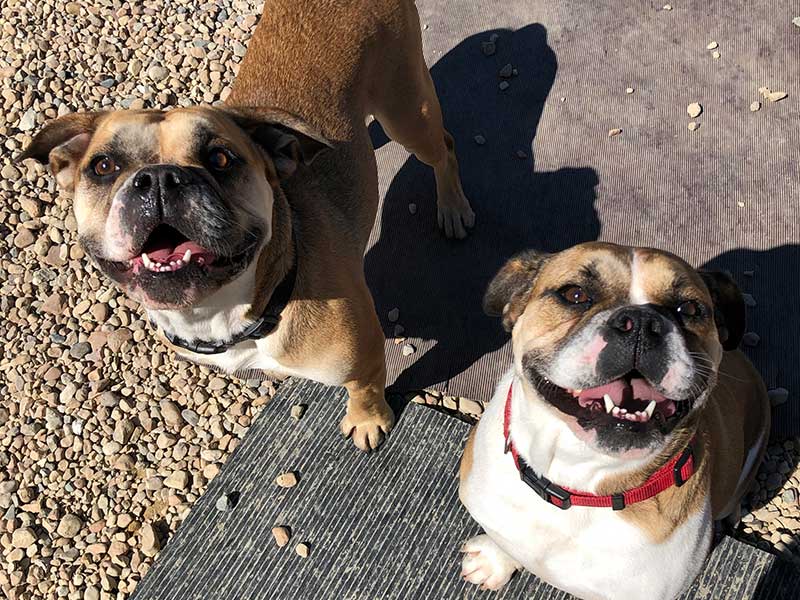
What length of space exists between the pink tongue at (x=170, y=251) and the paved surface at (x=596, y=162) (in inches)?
79.1

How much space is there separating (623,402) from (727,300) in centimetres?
73

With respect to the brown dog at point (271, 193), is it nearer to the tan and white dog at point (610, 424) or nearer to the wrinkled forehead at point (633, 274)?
the tan and white dog at point (610, 424)

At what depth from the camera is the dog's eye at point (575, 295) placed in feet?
9.06

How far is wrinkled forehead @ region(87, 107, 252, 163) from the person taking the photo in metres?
2.96

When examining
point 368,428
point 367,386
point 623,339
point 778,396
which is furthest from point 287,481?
point 778,396

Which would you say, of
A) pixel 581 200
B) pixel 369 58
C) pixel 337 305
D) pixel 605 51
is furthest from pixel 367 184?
pixel 605 51

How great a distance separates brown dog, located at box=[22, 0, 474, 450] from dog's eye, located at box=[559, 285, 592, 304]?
1104 mm

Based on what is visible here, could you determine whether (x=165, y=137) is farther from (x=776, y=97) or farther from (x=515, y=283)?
(x=776, y=97)

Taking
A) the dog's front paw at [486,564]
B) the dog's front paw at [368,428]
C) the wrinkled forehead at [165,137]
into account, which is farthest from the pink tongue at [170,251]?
the dog's front paw at [486,564]

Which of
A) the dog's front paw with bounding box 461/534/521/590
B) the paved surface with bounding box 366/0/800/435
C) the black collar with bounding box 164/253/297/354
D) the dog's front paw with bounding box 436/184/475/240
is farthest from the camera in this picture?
the dog's front paw with bounding box 436/184/475/240

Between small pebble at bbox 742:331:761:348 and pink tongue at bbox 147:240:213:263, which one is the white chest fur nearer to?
pink tongue at bbox 147:240:213:263

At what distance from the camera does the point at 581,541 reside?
2.93 meters

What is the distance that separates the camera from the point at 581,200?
5.17m

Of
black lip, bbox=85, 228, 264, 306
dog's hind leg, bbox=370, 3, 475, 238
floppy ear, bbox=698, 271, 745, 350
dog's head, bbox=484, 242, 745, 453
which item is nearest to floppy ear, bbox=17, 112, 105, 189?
black lip, bbox=85, 228, 264, 306
